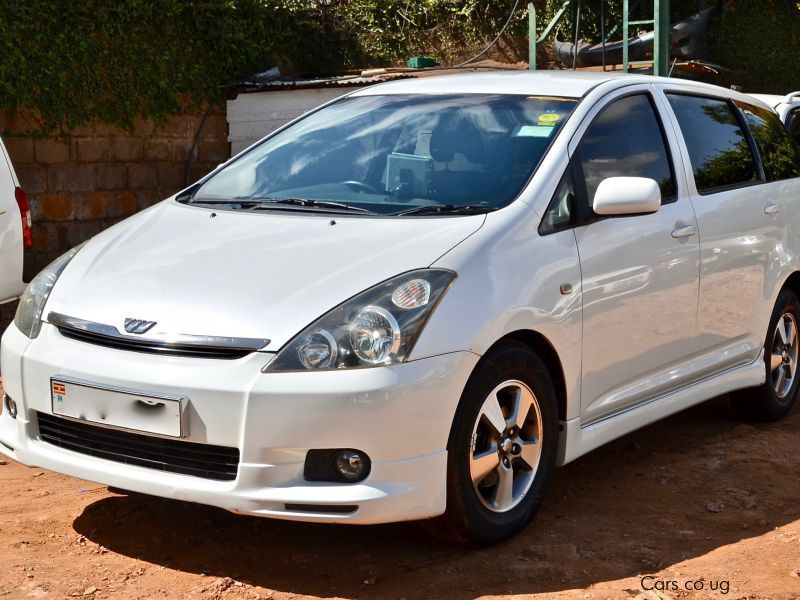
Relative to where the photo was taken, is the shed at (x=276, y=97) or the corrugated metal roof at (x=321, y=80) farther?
the shed at (x=276, y=97)

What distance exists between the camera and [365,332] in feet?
12.0

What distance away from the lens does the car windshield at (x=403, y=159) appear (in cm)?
446

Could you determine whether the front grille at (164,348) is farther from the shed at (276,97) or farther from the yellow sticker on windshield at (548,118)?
the shed at (276,97)

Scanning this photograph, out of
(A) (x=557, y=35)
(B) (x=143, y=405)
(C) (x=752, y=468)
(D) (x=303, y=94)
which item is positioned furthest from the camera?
(A) (x=557, y=35)

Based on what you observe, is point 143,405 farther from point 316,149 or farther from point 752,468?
point 752,468

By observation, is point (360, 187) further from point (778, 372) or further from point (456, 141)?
point (778, 372)

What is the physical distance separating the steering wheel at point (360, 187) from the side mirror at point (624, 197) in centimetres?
86

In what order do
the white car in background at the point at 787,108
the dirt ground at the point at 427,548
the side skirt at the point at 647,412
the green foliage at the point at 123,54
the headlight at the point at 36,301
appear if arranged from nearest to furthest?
1. the dirt ground at the point at 427,548
2. the headlight at the point at 36,301
3. the side skirt at the point at 647,412
4. the white car in background at the point at 787,108
5. the green foliage at the point at 123,54

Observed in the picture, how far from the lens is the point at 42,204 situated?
10477 mm

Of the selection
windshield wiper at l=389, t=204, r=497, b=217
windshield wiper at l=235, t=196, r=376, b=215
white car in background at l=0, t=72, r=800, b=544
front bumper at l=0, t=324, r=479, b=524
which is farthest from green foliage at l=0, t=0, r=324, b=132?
front bumper at l=0, t=324, r=479, b=524

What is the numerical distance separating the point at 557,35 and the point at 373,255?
11.8 metres

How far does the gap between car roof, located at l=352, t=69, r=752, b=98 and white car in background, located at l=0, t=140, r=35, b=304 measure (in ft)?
10.1

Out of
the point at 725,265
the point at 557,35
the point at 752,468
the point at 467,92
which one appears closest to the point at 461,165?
the point at 467,92

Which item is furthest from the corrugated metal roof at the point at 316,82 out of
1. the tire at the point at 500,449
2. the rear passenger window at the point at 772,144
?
the tire at the point at 500,449
